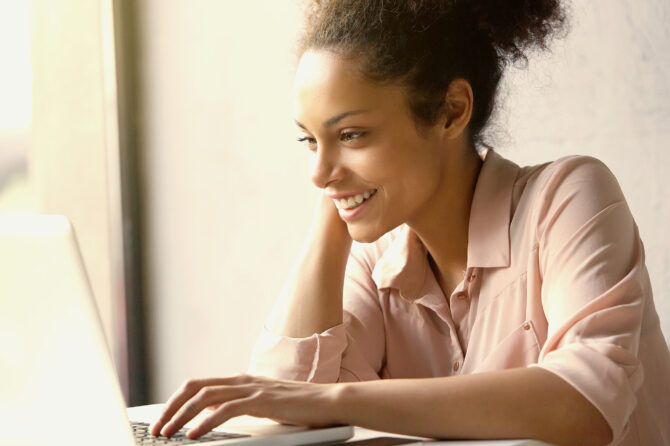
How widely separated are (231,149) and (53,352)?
1.86 metres

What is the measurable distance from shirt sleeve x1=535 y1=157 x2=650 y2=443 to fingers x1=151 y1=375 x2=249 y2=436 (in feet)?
1.20

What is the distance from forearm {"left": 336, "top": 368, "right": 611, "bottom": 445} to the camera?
39.8 inches

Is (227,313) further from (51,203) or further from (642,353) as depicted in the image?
(642,353)

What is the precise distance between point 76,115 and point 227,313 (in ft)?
2.33

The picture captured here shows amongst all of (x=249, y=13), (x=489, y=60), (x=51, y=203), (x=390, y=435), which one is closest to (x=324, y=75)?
(x=489, y=60)

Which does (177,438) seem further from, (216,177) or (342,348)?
(216,177)

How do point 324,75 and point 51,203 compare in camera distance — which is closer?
point 324,75

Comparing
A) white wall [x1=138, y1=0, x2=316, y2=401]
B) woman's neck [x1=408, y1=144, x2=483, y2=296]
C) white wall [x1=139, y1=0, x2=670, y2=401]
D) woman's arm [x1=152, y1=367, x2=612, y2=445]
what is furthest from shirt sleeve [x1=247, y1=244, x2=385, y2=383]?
white wall [x1=138, y1=0, x2=316, y2=401]

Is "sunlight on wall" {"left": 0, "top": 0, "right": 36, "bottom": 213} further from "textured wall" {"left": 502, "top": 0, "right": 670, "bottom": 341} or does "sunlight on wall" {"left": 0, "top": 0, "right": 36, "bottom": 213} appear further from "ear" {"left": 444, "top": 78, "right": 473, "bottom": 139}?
"ear" {"left": 444, "top": 78, "right": 473, "bottom": 139}

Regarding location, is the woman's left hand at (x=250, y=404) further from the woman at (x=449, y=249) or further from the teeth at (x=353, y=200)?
the teeth at (x=353, y=200)

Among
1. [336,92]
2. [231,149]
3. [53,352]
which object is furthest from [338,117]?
[231,149]

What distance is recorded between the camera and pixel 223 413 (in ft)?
3.23

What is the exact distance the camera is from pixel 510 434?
1017 millimetres

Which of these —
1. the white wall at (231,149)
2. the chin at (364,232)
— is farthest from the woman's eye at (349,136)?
the white wall at (231,149)
